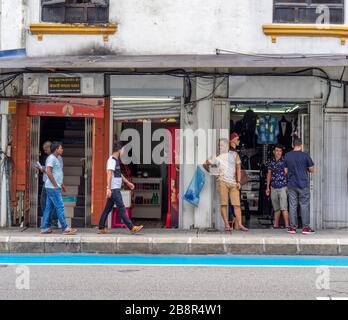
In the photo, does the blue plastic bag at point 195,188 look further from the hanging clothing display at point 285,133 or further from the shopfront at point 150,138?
the hanging clothing display at point 285,133

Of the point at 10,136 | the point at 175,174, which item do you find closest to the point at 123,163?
the point at 175,174

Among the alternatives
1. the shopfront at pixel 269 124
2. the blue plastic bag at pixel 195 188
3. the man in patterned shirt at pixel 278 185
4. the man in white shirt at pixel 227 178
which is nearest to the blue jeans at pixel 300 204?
the man in patterned shirt at pixel 278 185

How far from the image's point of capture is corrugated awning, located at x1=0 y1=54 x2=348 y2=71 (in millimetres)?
12695

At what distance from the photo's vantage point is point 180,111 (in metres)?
14.4

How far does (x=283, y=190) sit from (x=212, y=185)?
147 cm

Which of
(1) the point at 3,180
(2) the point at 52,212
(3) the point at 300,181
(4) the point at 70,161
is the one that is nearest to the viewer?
(3) the point at 300,181

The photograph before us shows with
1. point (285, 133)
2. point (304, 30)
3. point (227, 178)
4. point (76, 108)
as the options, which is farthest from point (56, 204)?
point (304, 30)

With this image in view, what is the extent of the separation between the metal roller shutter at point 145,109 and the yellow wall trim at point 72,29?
1.44 meters

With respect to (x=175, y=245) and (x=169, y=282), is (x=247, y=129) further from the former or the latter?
(x=169, y=282)

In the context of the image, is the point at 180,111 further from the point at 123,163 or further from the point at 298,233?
the point at 298,233

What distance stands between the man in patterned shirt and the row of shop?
641mm

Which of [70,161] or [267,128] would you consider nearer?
[267,128]

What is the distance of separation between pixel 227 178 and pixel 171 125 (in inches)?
71.6

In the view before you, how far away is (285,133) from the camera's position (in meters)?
15.1
